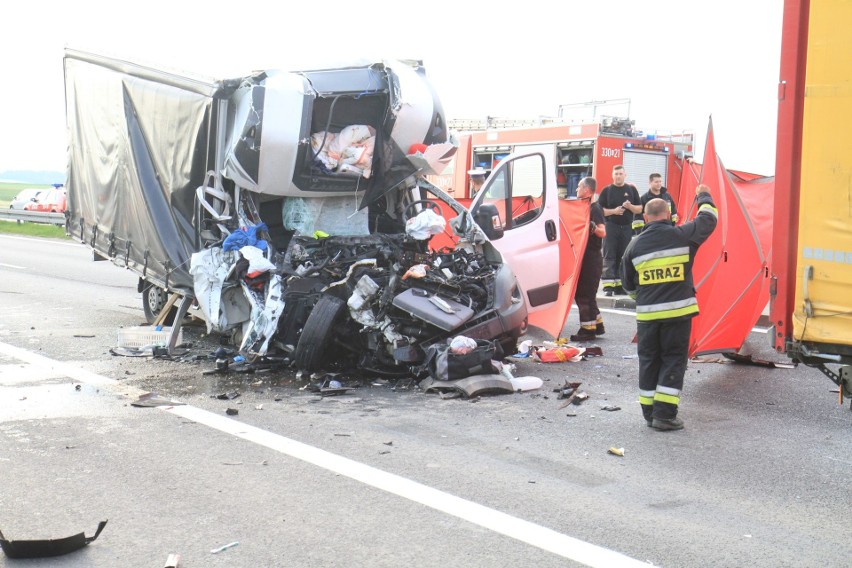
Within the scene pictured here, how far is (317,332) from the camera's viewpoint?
7402 mm

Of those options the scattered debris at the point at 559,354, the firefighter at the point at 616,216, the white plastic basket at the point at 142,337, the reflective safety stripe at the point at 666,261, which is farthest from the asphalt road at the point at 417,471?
the firefighter at the point at 616,216

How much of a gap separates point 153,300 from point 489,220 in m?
4.11

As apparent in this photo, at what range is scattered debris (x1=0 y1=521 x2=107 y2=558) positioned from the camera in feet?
12.6

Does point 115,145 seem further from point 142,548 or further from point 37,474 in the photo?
point 142,548

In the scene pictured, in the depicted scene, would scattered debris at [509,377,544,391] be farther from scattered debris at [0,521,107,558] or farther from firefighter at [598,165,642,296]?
firefighter at [598,165,642,296]

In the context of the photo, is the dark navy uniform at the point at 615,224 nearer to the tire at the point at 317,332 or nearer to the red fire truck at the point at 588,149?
the red fire truck at the point at 588,149

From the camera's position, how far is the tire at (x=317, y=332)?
7.41 metres

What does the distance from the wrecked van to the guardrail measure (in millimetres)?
21584

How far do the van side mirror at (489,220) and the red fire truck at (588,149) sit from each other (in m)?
7.67

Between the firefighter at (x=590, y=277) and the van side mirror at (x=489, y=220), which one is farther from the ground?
the van side mirror at (x=489, y=220)

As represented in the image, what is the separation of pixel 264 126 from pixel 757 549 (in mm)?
5311

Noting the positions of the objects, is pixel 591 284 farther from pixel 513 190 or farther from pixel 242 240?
pixel 242 240

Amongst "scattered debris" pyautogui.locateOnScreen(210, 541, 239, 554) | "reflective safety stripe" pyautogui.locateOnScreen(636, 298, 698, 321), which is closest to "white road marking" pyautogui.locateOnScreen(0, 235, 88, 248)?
"reflective safety stripe" pyautogui.locateOnScreen(636, 298, 698, 321)

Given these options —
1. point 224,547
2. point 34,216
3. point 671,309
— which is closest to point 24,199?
point 34,216
